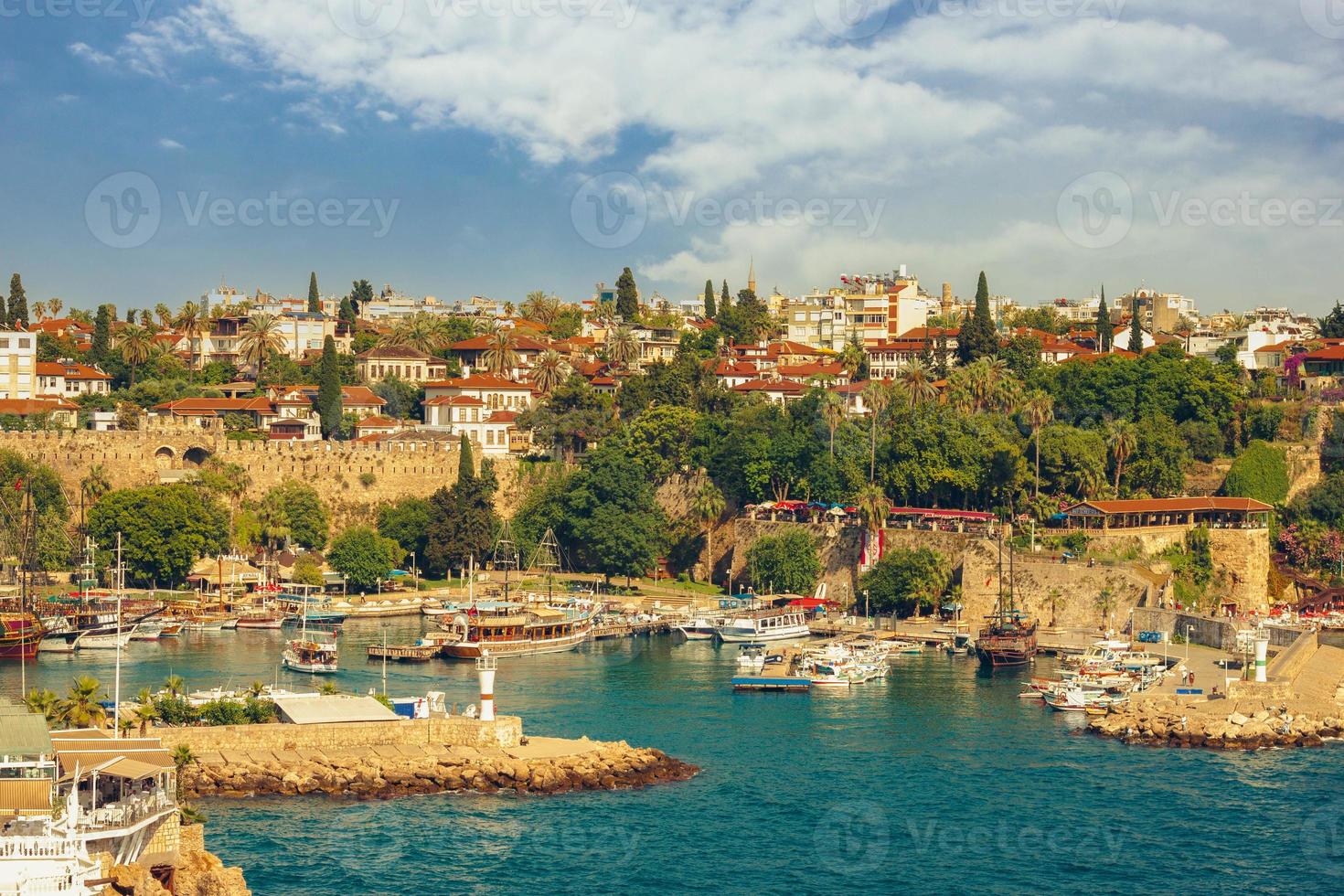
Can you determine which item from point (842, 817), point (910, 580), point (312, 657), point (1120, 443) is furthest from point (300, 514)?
point (842, 817)

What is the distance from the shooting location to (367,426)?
3349 inches

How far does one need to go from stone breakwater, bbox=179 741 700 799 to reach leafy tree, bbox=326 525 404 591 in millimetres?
33885

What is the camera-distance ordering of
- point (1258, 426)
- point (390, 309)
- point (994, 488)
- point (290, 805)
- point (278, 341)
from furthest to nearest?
point (390, 309) < point (278, 341) < point (1258, 426) < point (994, 488) < point (290, 805)

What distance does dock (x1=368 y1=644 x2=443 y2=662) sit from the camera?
188 feet

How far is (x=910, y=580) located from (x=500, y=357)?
3895 cm

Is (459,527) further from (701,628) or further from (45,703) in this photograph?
(45,703)

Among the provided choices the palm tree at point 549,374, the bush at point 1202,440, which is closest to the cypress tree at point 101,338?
the palm tree at point 549,374

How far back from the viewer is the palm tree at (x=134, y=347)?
92562mm

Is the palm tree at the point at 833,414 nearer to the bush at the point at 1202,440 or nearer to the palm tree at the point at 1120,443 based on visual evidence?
the palm tree at the point at 1120,443

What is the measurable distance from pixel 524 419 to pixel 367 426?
8094mm

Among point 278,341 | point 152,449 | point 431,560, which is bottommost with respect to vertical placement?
point 431,560

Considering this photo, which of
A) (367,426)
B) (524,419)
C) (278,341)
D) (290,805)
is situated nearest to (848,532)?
(524,419)

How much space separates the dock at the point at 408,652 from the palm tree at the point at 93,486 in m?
22.1

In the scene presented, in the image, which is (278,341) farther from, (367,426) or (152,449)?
(152,449)
